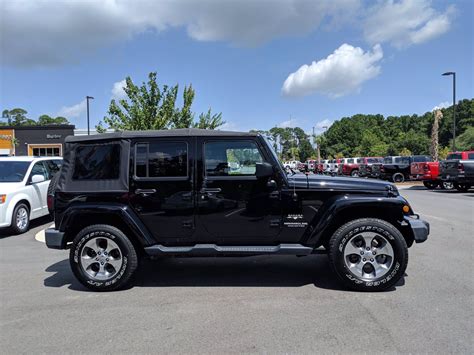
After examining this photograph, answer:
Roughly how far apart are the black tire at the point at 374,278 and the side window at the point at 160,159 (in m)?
2.09

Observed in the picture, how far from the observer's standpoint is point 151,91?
22.5m

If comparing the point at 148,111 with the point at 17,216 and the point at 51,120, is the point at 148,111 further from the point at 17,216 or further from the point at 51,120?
the point at 51,120

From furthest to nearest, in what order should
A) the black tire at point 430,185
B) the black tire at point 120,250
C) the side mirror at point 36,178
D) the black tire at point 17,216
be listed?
the black tire at point 430,185
the side mirror at point 36,178
the black tire at point 17,216
the black tire at point 120,250

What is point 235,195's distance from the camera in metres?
4.69

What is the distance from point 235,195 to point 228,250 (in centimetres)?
67

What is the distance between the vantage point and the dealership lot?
134 inches

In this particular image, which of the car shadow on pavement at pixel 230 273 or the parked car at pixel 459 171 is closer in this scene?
the car shadow on pavement at pixel 230 273

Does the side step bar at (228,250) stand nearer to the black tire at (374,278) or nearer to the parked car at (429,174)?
the black tire at (374,278)

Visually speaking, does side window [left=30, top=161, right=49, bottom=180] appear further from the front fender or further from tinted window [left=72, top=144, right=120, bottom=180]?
the front fender

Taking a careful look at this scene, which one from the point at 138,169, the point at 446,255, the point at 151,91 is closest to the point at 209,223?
the point at 138,169

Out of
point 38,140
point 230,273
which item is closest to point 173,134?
point 230,273

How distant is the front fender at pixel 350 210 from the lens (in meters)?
4.57

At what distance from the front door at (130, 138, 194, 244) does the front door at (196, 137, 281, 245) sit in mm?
149

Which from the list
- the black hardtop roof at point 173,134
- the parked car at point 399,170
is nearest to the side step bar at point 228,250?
the black hardtop roof at point 173,134
